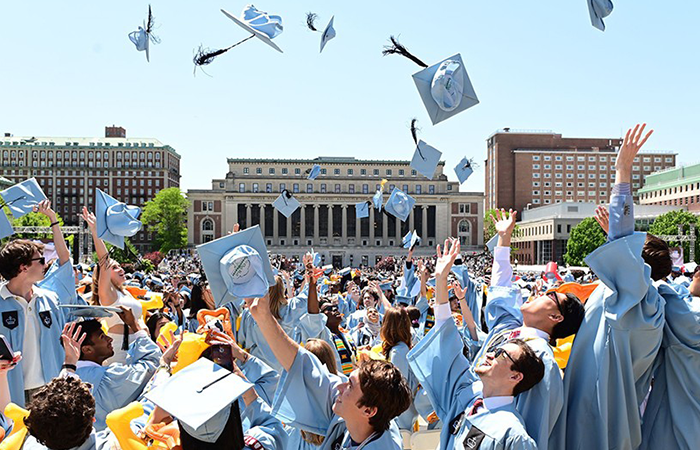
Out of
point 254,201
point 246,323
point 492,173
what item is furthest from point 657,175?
point 246,323

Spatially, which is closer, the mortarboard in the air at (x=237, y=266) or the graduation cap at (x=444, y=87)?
the mortarboard in the air at (x=237, y=266)

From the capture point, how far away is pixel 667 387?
12.5 feet

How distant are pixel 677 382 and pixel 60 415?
3201mm

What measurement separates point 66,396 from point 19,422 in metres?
0.68

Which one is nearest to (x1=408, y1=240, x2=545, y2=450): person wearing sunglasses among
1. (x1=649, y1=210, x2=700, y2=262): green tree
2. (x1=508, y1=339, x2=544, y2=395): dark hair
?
(x1=508, y1=339, x2=544, y2=395): dark hair

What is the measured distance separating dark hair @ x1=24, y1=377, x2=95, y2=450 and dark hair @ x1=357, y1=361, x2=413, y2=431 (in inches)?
49.5

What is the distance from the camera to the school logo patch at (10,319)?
5.10 meters

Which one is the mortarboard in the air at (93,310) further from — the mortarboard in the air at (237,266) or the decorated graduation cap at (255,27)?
the decorated graduation cap at (255,27)

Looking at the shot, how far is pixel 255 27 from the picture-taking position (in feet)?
25.9

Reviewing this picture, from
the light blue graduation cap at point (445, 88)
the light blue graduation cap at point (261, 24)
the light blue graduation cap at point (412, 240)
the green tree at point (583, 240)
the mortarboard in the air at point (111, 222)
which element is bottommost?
the green tree at point (583, 240)

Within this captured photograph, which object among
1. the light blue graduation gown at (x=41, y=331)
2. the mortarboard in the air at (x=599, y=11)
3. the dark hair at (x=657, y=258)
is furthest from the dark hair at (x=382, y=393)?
the mortarboard in the air at (x=599, y=11)

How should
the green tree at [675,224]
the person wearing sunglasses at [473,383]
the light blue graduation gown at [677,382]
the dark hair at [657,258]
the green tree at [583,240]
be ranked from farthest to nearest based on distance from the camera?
the green tree at [583,240]
the green tree at [675,224]
the dark hair at [657,258]
the light blue graduation gown at [677,382]
the person wearing sunglasses at [473,383]

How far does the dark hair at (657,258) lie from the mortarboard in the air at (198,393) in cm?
244

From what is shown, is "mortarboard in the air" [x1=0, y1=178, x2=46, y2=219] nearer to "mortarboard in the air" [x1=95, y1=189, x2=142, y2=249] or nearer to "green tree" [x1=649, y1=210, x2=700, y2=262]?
"mortarboard in the air" [x1=95, y1=189, x2=142, y2=249]
